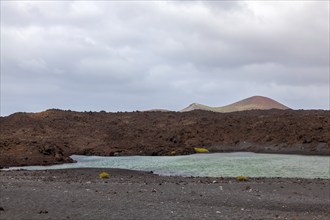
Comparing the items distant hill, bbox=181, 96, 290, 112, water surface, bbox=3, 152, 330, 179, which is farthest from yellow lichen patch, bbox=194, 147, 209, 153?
distant hill, bbox=181, 96, 290, 112

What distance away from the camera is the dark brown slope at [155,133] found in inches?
2421

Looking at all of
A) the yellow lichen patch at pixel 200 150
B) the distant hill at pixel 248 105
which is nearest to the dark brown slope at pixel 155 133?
the yellow lichen patch at pixel 200 150

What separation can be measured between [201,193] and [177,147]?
3985cm

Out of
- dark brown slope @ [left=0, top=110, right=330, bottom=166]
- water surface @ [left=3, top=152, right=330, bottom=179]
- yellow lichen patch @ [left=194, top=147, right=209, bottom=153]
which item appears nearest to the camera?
water surface @ [left=3, top=152, right=330, bottom=179]

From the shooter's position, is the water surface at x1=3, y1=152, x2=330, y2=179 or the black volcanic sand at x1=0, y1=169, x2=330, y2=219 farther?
the water surface at x1=3, y1=152, x2=330, y2=179

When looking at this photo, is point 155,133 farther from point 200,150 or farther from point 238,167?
point 238,167

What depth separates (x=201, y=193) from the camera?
23.1 m

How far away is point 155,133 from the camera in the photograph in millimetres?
73938

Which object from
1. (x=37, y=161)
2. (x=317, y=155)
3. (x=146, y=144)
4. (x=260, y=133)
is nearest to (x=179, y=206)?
(x=37, y=161)

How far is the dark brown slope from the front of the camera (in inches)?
2421

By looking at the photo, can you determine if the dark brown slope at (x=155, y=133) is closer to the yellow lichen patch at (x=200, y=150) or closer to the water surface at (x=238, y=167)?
the yellow lichen patch at (x=200, y=150)

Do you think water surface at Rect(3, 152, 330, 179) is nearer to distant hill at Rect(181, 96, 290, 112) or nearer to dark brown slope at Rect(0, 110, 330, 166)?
dark brown slope at Rect(0, 110, 330, 166)

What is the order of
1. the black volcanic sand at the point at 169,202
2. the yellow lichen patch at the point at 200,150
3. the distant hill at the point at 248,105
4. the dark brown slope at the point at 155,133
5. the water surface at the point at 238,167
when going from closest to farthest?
the black volcanic sand at the point at 169,202, the water surface at the point at 238,167, the dark brown slope at the point at 155,133, the yellow lichen patch at the point at 200,150, the distant hill at the point at 248,105

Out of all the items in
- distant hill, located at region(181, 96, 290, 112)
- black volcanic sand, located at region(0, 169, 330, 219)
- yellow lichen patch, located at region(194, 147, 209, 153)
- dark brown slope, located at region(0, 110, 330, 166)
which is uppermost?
distant hill, located at region(181, 96, 290, 112)
